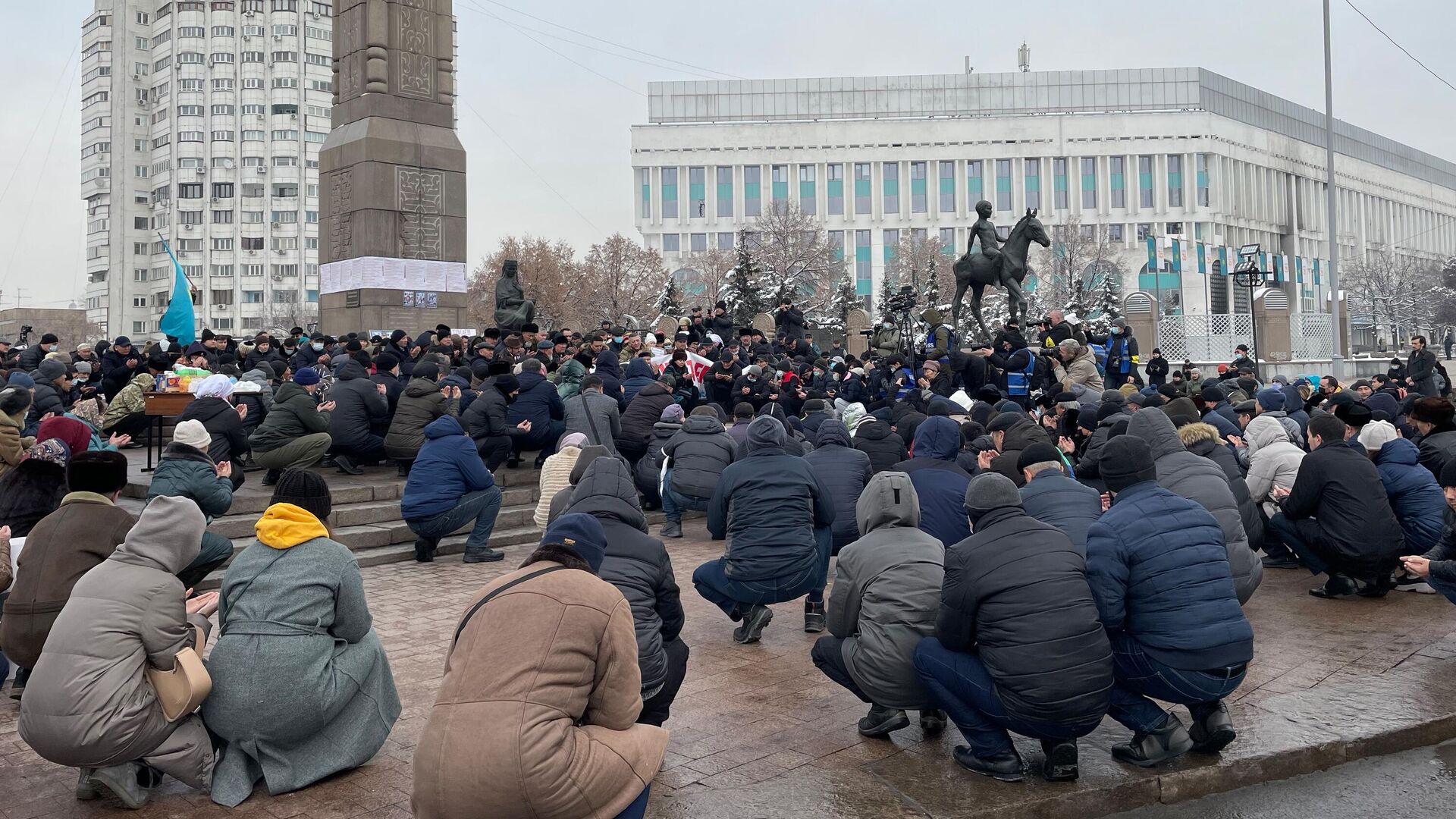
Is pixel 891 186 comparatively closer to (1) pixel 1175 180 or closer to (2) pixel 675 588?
(1) pixel 1175 180

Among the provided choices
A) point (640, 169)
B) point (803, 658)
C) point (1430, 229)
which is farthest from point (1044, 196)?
point (803, 658)

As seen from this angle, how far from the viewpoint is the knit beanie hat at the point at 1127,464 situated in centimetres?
527

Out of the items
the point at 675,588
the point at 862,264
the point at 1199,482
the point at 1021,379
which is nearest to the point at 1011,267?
the point at 1021,379

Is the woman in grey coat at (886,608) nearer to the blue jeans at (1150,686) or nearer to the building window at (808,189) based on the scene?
the blue jeans at (1150,686)

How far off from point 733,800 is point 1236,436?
827 centimetres

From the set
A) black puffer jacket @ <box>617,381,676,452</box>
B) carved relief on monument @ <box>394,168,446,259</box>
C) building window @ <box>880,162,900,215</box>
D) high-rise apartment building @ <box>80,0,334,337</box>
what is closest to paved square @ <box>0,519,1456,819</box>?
black puffer jacket @ <box>617,381,676,452</box>

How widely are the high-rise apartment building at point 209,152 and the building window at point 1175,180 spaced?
75.2 meters

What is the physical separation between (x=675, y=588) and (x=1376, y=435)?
22.9ft

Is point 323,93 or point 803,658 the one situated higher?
point 323,93

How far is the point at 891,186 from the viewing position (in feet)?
315

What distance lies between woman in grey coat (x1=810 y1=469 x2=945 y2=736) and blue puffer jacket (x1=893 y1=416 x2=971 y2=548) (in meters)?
1.92

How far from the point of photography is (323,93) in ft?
331

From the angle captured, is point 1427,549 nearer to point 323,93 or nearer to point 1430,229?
point 323,93

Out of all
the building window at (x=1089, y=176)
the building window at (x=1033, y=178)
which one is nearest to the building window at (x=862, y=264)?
the building window at (x=1033, y=178)
